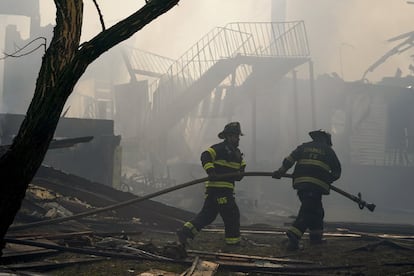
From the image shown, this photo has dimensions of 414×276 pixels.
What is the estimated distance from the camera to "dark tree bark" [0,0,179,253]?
2.47 meters

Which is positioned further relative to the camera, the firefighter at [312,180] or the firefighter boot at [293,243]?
the firefighter at [312,180]

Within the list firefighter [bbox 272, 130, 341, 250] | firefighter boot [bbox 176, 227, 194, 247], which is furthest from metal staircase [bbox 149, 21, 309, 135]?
firefighter boot [bbox 176, 227, 194, 247]

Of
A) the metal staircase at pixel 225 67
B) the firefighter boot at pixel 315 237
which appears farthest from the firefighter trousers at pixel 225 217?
the metal staircase at pixel 225 67

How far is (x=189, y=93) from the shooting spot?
16.0m

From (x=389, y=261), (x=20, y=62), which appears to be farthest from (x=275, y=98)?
(x=389, y=261)

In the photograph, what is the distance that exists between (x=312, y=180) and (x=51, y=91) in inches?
179

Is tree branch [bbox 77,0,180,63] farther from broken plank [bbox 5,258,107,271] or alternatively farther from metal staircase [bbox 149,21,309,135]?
metal staircase [bbox 149,21,309,135]

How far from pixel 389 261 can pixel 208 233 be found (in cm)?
301

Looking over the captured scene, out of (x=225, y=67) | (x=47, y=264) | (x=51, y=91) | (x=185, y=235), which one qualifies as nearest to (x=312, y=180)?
(x=185, y=235)

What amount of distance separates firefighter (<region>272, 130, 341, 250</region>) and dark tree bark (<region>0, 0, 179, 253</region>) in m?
4.25

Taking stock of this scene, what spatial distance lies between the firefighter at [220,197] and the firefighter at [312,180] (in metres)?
0.66

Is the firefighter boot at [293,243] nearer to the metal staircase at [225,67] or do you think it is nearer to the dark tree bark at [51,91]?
the dark tree bark at [51,91]

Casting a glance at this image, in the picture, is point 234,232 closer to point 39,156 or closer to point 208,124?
point 39,156

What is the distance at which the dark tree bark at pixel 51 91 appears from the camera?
2.47m
